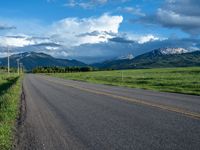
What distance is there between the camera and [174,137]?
9.36 metres

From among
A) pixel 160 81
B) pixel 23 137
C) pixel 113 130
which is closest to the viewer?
pixel 23 137

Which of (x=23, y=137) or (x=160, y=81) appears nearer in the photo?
(x=23, y=137)

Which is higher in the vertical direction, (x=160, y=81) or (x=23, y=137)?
(x=23, y=137)

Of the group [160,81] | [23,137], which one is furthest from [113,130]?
[160,81]

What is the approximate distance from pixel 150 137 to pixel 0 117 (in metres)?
6.54

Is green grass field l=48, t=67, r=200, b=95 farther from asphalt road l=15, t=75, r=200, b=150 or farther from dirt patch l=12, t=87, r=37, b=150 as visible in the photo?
dirt patch l=12, t=87, r=37, b=150

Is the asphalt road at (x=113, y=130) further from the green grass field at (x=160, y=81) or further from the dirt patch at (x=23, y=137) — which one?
the green grass field at (x=160, y=81)

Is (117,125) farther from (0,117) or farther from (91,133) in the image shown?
(0,117)

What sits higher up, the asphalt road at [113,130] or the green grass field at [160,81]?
the asphalt road at [113,130]

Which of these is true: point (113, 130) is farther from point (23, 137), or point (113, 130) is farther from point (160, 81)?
point (160, 81)

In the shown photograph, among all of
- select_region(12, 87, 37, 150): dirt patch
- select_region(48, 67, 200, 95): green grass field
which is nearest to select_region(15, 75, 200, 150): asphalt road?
select_region(12, 87, 37, 150): dirt patch

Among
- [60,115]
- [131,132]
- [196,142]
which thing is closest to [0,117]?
[60,115]

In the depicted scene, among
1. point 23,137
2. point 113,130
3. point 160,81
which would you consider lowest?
point 160,81

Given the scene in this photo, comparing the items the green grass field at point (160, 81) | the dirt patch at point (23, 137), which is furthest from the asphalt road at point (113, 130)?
the green grass field at point (160, 81)
